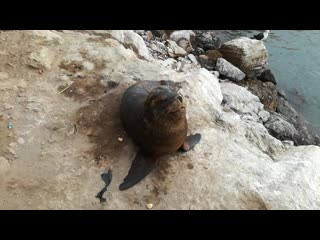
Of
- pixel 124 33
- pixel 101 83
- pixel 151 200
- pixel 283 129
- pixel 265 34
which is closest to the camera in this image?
pixel 151 200

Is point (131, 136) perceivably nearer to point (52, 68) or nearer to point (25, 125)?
point (25, 125)

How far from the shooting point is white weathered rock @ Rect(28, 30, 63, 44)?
A: 6.71 meters

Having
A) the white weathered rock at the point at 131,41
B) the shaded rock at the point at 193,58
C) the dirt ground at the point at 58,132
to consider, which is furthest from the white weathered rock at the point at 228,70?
the dirt ground at the point at 58,132

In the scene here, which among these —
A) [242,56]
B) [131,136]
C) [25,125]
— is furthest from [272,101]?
[25,125]

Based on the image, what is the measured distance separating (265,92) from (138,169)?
6.65m

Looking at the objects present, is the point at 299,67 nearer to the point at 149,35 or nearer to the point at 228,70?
the point at 228,70

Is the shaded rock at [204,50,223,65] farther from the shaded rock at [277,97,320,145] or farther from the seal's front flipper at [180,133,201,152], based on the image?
the seal's front flipper at [180,133,201,152]

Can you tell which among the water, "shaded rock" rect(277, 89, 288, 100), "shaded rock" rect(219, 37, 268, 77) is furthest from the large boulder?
the water

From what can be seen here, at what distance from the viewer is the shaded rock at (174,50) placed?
10.1 m

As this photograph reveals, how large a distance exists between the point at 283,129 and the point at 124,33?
13.6ft

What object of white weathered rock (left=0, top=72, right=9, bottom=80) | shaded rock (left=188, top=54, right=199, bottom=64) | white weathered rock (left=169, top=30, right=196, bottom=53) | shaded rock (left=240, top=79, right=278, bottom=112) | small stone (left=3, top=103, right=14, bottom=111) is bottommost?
shaded rock (left=240, top=79, right=278, bottom=112)

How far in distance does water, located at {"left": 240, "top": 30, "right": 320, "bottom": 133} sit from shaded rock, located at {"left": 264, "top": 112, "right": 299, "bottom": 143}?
63.1 inches

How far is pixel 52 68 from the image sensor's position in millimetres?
6219

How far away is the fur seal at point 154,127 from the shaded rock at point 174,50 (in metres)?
5.01
